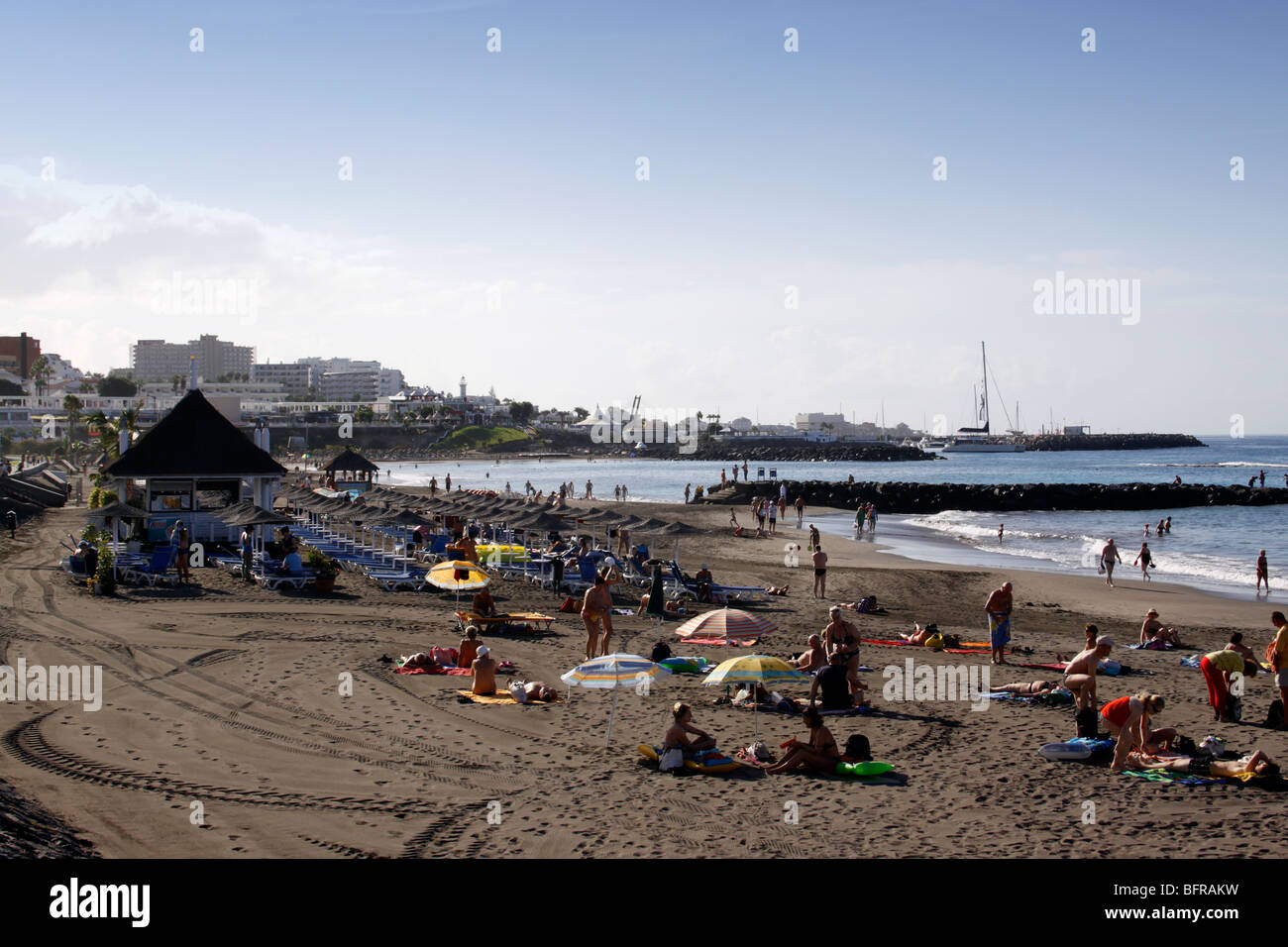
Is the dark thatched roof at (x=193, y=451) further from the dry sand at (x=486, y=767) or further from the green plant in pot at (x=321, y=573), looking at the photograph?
the dry sand at (x=486, y=767)

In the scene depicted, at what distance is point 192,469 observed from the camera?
2616 cm

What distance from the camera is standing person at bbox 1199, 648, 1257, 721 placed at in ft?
36.5

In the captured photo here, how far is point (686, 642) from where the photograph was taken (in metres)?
15.8

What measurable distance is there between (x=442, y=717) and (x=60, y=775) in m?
3.75

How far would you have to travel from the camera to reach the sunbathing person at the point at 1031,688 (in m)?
12.4

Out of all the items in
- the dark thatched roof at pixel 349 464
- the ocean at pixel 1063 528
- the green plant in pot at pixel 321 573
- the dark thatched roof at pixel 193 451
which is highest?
the dark thatched roof at pixel 193 451

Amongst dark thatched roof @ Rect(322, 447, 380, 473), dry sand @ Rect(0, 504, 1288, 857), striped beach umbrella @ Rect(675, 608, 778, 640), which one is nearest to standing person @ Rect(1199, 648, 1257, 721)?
dry sand @ Rect(0, 504, 1288, 857)

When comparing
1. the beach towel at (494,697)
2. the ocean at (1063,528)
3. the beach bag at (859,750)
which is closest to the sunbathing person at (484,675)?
the beach towel at (494,697)

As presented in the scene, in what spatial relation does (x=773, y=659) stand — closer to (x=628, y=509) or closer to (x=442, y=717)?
(x=442, y=717)

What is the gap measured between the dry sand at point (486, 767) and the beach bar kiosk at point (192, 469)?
949cm

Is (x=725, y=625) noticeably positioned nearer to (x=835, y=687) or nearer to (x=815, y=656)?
(x=815, y=656)

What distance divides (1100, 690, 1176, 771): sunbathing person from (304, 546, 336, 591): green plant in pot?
1521cm
